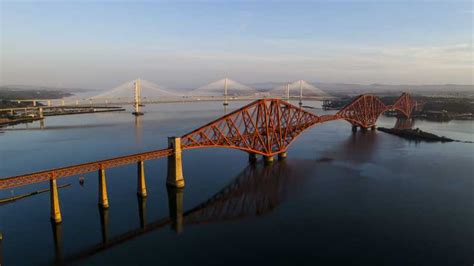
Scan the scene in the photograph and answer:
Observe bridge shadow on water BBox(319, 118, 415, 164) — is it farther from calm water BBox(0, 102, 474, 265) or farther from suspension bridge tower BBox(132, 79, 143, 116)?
suspension bridge tower BBox(132, 79, 143, 116)

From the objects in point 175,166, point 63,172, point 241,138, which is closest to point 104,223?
point 63,172

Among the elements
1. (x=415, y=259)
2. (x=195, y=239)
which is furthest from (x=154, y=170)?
(x=415, y=259)

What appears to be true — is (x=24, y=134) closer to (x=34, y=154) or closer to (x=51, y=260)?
(x=34, y=154)

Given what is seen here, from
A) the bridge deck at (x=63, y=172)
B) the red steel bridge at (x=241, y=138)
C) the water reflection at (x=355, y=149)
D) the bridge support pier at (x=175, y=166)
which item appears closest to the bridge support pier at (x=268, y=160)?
the red steel bridge at (x=241, y=138)

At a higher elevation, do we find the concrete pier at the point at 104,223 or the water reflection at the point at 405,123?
the water reflection at the point at 405,123

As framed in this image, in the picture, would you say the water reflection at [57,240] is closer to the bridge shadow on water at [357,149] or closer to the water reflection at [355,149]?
the bridge shadow on water at [357,149]

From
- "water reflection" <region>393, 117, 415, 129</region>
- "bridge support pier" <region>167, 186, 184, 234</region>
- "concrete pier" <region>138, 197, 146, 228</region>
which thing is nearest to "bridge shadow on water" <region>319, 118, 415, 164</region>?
"water reflection" <region>393, 117, 415, 129</region>
